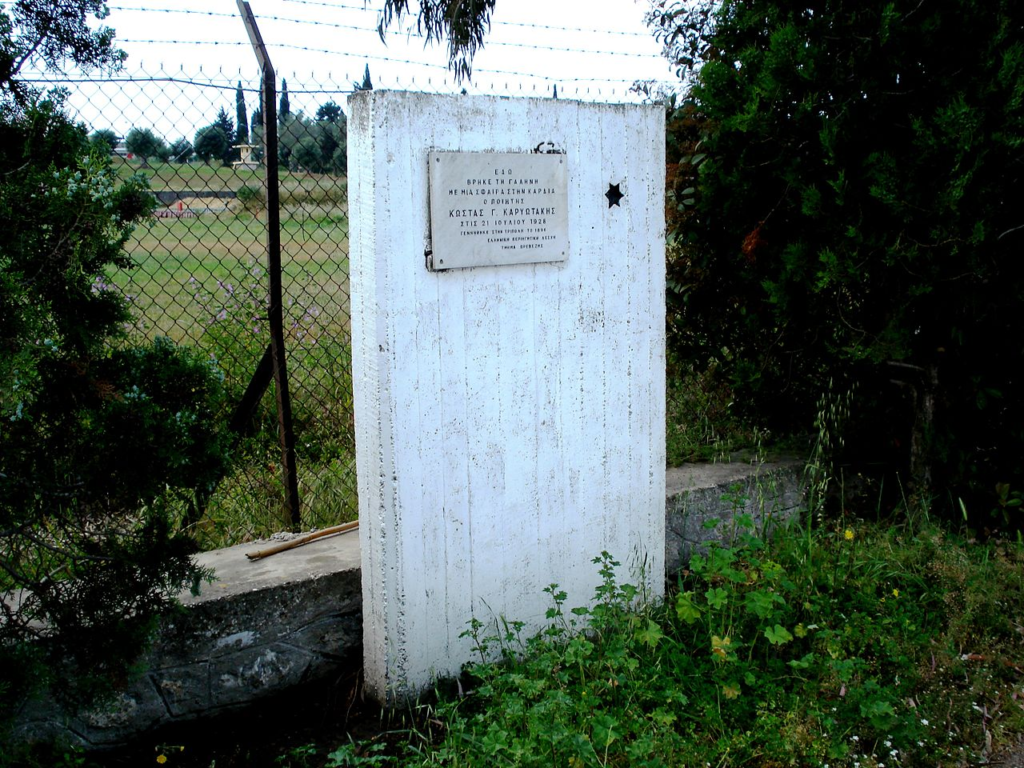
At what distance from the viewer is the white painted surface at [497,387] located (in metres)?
3.11

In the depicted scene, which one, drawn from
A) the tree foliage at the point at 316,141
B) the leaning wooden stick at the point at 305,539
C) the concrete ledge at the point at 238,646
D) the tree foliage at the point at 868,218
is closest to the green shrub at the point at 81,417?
the concrete ledge at the point at 238,646

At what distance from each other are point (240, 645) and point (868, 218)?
9.82 feet

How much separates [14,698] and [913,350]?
379 cm

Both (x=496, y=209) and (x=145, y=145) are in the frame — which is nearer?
(x=496, y=209)

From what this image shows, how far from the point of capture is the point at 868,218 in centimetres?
409

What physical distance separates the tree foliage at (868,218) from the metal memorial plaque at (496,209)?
1309 millimetres

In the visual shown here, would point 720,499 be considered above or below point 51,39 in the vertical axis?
below

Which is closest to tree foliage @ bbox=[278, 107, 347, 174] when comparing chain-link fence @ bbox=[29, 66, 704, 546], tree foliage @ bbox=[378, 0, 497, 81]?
chain-link fence @ bbox=[29, 66, 704, 546]

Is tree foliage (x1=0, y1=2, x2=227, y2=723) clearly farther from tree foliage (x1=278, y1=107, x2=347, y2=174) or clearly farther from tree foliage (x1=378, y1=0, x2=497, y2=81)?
tree foliage (x1=378, y1=0, x2=497, y2=81)

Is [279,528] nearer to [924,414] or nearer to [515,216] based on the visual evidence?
[515,216]

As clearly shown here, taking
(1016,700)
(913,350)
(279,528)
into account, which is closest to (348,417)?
(279,528)

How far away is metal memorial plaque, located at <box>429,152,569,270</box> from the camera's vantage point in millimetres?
3156

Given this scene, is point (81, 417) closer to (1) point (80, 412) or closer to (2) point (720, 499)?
(1) point (80, 412)

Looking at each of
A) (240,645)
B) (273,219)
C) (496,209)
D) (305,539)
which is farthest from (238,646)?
(496,209)
